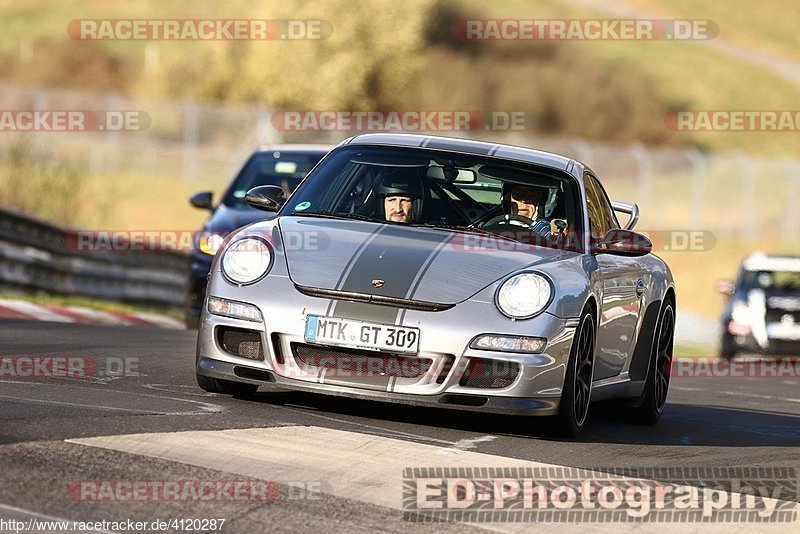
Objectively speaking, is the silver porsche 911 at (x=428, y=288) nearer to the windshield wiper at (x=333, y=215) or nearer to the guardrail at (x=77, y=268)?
the windshield wiper at (x=333, y=215)

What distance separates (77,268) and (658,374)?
35.9 ft

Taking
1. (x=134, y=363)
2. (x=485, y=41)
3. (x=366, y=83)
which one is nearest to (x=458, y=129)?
(x=366, y=83)

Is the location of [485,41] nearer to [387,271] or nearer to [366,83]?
[366,83]

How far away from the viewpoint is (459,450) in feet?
23.1

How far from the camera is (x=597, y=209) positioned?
9.32 m

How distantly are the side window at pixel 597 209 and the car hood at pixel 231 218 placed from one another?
5136 mm

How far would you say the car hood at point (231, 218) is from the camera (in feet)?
47.1

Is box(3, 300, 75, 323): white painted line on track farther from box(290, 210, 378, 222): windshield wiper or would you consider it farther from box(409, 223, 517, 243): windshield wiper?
box(409, 223, 517, 243): windshield wiper

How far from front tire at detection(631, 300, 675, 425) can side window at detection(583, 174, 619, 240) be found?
686mm

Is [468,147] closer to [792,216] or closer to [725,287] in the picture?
[725,287]

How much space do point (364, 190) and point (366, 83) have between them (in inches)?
1999

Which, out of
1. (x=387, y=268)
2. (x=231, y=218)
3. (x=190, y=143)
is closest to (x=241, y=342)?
(x=387, y=268)

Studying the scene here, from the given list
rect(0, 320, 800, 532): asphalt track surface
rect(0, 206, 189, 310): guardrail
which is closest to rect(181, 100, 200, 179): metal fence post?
rect(0, 206, 189, 310): guardrail

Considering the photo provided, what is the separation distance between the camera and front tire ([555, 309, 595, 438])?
7777 mm
